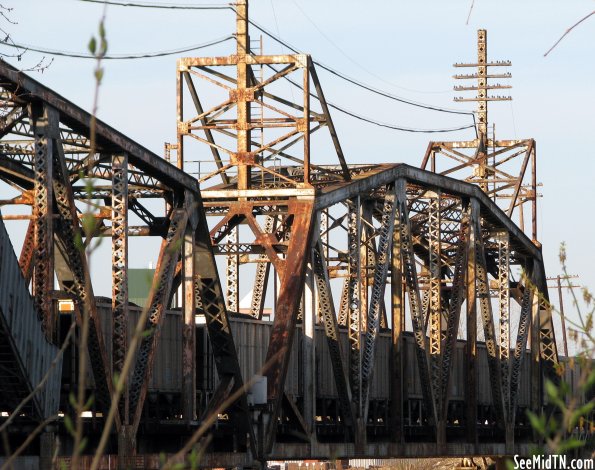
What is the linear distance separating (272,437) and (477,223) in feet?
51.0

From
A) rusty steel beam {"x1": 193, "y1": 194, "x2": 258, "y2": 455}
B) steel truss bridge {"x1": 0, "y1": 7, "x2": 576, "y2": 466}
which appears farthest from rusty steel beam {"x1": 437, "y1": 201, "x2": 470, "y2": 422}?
rusty steel beam {"x1": 193, "y1": 194, "x2": 258, "y2": 455}

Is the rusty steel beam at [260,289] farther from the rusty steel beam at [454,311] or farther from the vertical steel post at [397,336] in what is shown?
the vertical steel post at [397,336]

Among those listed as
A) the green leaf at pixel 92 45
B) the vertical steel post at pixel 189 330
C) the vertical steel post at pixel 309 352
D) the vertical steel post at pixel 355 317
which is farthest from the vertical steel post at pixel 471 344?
the green leaf at pixel 92 45

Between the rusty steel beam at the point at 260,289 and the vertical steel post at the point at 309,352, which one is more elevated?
the rusty steel beam at the point at 260,289

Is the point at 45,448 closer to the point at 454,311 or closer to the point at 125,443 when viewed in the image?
the point at 125,443

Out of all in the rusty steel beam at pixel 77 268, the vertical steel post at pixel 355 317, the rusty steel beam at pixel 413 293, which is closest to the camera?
the rusty steel beam at pixel 77 268

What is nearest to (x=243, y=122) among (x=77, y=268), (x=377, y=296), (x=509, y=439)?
(x=377, y=296)

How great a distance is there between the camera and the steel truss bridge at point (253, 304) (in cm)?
2317

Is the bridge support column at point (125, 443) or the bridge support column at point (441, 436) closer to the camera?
the bridge support column at point (125, 443)

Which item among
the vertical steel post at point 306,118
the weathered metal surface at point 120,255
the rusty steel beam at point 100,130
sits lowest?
the weathered metal surface at point 120,255

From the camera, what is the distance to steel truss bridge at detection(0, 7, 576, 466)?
2317 centimetres

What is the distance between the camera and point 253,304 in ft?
153

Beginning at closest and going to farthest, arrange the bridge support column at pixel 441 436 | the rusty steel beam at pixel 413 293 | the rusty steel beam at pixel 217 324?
the rusty steel beam at pixel 217 324 → the rusty steel beam at pixel 413 293 → the bridge support column at pixel 441 436

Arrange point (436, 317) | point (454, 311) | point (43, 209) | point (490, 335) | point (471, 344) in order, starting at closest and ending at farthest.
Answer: point (43, 209), point (454, 311), point (436, 317), point (471, 344), point (490, 335)
